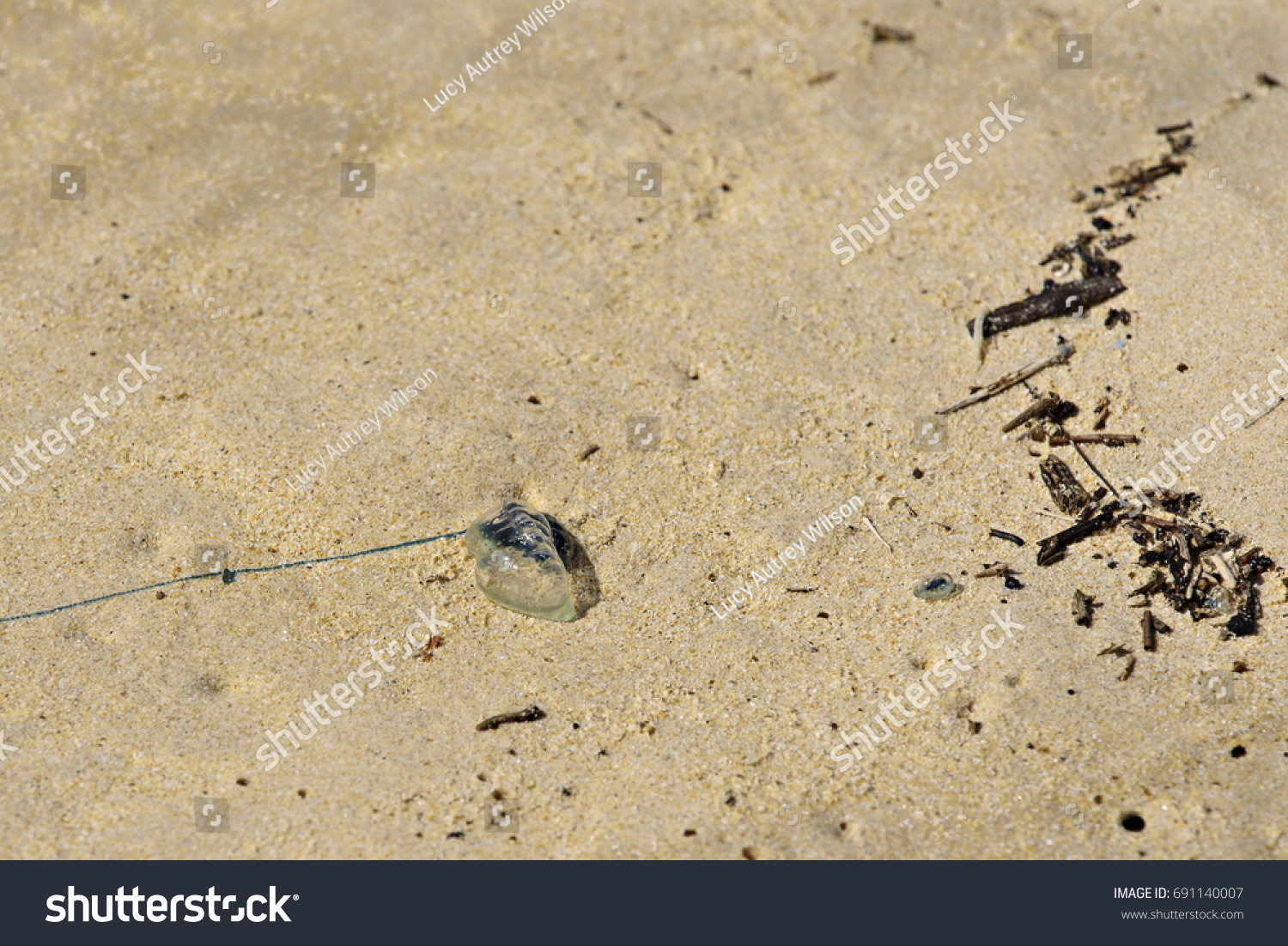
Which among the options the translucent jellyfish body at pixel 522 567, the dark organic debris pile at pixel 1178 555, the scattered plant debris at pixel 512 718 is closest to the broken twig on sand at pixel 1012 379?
the dark organic debris pile at pixel 1178 555

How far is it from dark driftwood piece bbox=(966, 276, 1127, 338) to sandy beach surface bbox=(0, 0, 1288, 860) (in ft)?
0.17

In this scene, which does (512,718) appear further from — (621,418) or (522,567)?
(621,418)

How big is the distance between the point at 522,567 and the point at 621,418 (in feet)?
2.37

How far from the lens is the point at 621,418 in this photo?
11.9 feet

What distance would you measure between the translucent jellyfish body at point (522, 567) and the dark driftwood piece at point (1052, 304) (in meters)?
1.81

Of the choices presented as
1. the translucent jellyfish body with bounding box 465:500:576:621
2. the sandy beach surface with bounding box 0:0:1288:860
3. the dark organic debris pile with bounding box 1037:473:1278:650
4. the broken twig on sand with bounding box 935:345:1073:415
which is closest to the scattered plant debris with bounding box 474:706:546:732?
the sandy beach surface with bounding box 0:0:1288:860

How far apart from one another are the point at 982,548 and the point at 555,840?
5.31ft

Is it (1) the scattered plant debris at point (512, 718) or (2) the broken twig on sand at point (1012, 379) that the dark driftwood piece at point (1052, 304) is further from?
(1) the scattered plant debris at point (512, 718)

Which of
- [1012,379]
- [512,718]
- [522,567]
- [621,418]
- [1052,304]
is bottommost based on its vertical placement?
[512,718]

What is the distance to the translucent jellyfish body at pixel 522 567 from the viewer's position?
317cm

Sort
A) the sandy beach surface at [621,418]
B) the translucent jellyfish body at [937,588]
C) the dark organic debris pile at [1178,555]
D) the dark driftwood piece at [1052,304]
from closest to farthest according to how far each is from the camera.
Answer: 1. the sandy beach surface at [621,418]
2. the dark organic debris pile at [1178,555]
3. the translucent jellyfish body at [937,588]
4. the dark driftwood piece at [1052,304]

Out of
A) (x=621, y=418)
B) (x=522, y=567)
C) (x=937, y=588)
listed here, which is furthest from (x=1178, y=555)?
(x=522, y=567)

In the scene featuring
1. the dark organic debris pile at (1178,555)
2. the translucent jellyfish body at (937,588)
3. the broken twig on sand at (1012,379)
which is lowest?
the translucent jellyfish body at (937,588)
